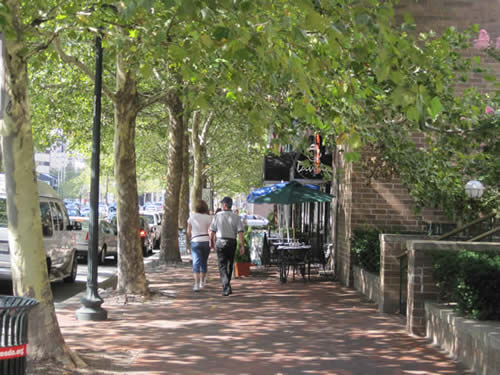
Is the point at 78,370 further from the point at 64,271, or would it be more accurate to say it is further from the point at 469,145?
the point at 64,271

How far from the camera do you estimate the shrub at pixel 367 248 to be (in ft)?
46.9

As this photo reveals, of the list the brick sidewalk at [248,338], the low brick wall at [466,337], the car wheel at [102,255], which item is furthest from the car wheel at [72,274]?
the low brick wall at [466,337]

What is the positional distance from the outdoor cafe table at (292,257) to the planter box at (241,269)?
1.37 m

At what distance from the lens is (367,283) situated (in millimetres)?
13945

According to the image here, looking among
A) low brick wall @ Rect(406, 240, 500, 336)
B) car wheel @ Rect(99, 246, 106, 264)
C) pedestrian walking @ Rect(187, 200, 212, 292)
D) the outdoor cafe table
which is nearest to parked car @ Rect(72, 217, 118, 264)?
car wheel @ Rect(99, 246, 106, 264)

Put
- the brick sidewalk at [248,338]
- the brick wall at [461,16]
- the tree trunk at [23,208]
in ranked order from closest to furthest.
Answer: the tree trunk at [23,208], the brick sidewalk at [248,338], the brick wall at [461,16]

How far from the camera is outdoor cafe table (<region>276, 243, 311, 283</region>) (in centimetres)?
1662

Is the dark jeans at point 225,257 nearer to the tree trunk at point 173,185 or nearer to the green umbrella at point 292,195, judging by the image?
the green umbrella at point 292,195

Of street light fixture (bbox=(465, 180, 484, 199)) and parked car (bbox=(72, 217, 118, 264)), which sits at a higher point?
street light fixture (bbox=(465, 180, 484, 199))

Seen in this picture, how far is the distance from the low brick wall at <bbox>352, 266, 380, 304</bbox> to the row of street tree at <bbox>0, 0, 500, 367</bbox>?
1857 millimetres

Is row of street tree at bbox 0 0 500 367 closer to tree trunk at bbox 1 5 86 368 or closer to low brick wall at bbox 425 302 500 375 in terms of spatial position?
tree trunk at bbox 1 5 86 368

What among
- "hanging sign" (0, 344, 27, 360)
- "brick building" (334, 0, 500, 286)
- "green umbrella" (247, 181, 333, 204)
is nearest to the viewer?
"hanging sign" (0, 344, 27, 360)

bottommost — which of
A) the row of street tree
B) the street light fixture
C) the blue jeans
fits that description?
the blue jeans

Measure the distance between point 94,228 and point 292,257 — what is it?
287 inches
